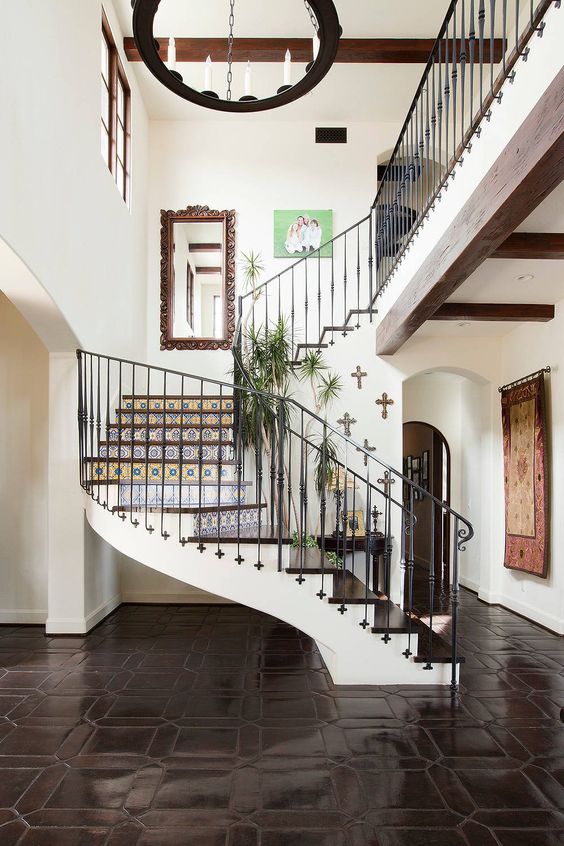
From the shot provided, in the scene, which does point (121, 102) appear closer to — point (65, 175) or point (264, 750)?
point (65, 175)

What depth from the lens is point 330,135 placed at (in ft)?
23.5

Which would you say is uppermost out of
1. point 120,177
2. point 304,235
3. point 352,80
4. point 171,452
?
point 352,80

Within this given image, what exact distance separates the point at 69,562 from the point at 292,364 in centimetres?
280

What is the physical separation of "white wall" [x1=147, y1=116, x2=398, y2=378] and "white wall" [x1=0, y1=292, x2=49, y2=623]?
2.17 m

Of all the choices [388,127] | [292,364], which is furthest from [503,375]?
[388,127]

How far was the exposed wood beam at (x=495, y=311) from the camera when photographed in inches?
205

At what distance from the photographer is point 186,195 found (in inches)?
281

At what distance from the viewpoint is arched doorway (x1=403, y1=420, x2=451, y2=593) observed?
8.26 m

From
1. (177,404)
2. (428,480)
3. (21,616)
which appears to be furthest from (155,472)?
(428,480)

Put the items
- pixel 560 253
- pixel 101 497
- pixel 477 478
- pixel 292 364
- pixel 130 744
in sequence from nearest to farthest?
pixel 130 744, pixel 560 253, pixel 101 497, pixel 292 364, pixel 477 478

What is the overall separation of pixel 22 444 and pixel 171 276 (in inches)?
108

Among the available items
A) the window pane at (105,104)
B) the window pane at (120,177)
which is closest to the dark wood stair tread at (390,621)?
the window pane at (120,177)

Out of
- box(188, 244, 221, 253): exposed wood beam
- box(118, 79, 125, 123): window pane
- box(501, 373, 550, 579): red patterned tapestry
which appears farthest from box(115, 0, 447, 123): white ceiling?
box(501, 373, 550, 579): red patterned tapestry

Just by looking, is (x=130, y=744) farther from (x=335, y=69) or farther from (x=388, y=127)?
(x=388, y=127)
